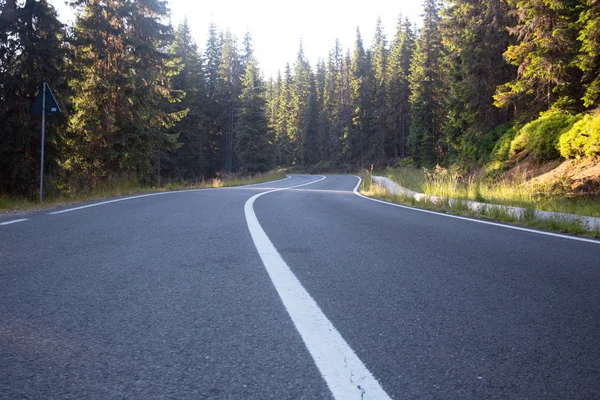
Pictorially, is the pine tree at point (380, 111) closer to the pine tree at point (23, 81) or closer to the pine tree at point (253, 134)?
the pine tree at point (253, 134)

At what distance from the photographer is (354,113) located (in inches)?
2734

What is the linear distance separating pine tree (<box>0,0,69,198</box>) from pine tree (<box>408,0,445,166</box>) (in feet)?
134

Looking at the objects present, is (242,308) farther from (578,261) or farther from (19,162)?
(19,162)

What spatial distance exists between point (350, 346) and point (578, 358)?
114cm

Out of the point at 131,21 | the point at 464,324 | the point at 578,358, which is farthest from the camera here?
the point at 131,21

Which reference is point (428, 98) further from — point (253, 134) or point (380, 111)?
point (253, 134)

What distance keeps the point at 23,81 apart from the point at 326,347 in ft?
50.2

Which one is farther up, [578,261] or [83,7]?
[83,7]

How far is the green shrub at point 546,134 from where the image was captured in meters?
15.3

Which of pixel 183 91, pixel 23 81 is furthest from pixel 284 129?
pixel 23 81

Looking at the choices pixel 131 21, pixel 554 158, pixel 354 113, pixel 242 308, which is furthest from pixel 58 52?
pixel 354 113

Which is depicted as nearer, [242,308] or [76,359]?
A: [76,359]

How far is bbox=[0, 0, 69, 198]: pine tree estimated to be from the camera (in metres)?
13.5

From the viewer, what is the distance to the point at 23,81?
13.6 meters
